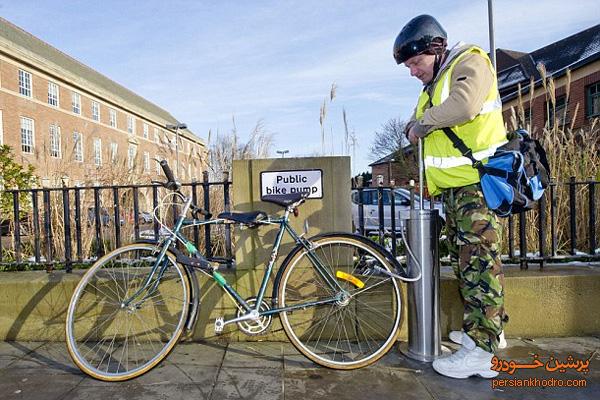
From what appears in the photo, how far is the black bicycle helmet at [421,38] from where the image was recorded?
268 centimetres

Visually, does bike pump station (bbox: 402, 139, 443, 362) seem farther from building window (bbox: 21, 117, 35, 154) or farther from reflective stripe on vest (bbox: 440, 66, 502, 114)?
building window (bbox: 21, 117, 35, 154)

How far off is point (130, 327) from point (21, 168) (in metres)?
6.14

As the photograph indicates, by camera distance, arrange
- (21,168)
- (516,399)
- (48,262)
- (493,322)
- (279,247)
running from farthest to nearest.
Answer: (21,168), (48,262), (279,247), (493,322), (516,399)

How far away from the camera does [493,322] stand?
260cm

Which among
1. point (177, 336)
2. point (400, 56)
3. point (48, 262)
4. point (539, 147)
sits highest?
point (400, 56)

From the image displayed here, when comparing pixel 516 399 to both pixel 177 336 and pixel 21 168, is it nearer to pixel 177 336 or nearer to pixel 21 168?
pixel 177 336

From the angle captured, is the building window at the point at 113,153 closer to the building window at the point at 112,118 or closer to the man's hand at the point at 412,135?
the man's hand at the point at 412,135

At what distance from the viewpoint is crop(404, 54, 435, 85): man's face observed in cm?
277

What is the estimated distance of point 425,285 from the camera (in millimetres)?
2881

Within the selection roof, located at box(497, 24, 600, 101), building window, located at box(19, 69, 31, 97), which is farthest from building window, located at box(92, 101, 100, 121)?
roof, located at box(497, 24, 600, 101)

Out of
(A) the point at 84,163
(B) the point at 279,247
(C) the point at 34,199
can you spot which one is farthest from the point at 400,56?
(A) the point at 84,163

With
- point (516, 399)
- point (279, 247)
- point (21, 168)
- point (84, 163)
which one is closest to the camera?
point (516, 399)

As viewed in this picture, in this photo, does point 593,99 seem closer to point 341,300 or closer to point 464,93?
point 464,93

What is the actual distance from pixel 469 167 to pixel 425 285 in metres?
0.87
